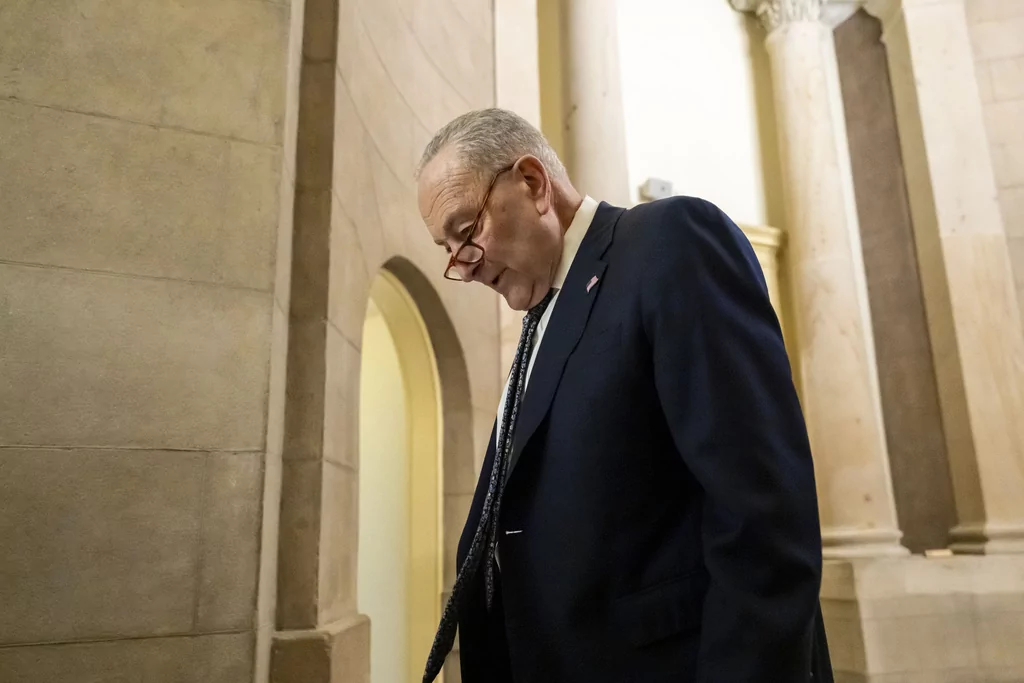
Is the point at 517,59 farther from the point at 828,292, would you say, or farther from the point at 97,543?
the point at 97,543

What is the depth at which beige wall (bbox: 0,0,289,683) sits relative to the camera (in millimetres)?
2246

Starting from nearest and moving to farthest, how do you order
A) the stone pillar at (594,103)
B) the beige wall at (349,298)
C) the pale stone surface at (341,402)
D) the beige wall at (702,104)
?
the beige wall at (349,298) → the pale stone surface at (341,402) → the stone pillar at (594,103) → the beige wall at (702,104)

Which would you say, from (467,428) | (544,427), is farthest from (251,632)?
(467,428)

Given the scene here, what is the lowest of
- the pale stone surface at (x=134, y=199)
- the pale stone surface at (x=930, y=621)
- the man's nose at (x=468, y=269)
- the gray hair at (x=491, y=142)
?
the pale stone surface at (x=930, y=621)

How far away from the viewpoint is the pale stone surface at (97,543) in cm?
220

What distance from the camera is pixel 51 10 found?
254 centimetres

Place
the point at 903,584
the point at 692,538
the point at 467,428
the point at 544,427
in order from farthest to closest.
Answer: the point at 903,584 → the point at 467,428 → the point at 544,427 → the point at 692,538

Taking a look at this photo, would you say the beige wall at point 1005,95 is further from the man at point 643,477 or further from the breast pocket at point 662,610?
the breast pocket at point 662,610

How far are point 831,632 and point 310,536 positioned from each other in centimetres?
411

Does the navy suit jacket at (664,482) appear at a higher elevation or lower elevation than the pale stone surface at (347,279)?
lower

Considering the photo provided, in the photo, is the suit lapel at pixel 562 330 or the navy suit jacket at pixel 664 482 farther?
the suit lapel at pixel 562 330

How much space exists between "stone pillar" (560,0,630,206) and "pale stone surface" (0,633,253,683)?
4287 millimetres

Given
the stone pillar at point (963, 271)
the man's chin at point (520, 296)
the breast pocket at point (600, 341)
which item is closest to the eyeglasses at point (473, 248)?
the man's chin at point (520, 296)

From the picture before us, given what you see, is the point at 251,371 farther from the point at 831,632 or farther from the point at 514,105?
the point at 831,632
